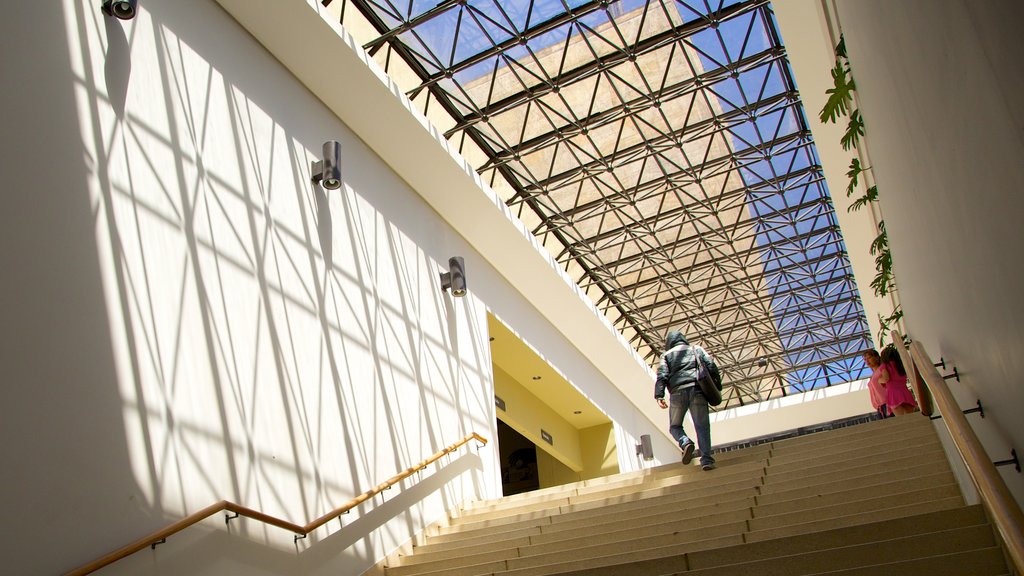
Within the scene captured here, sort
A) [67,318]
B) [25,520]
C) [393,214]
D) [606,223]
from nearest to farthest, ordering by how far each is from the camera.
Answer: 1. [25,520]
2. [67,318]
3. [393,214]
4. [606,223]

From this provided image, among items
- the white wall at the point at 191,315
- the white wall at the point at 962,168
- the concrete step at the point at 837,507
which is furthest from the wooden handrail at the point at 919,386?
the white wall at the point at 191,315

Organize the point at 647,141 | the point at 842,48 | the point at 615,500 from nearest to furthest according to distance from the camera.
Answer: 1. the point at 842,48
2. the point at 615,500
3. the point at 647,141

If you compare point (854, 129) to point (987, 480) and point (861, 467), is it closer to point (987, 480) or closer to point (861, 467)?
point (861, 467)

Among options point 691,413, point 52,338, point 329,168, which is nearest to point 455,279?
point 329,168

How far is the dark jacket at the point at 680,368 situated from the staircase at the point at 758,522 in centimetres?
104

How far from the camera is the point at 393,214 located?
11969 mm

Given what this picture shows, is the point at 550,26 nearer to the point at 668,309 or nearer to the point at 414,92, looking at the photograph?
the point at 414,92

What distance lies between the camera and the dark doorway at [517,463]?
23938 mm

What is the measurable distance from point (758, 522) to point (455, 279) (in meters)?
7.05

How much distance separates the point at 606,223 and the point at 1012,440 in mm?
19966

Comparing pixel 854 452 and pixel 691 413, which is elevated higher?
pixel 691 413

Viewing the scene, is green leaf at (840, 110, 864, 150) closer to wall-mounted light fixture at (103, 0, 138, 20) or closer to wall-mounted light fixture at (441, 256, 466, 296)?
wall-mounted light fixture at (103, 0, 138, 20)

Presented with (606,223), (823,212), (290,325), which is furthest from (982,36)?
(823,212)

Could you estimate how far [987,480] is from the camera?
125 inches
